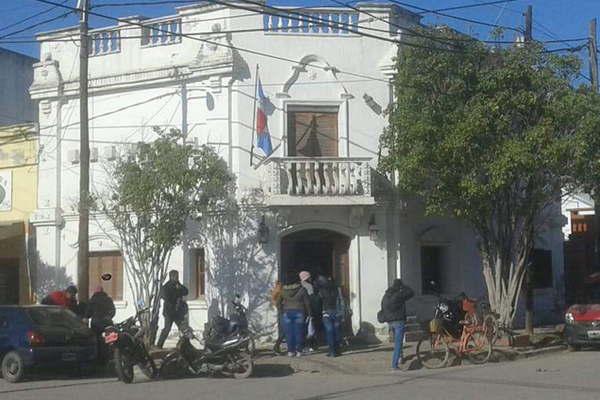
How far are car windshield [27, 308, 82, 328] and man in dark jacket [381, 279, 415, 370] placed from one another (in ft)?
18.9

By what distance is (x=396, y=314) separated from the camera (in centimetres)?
1727

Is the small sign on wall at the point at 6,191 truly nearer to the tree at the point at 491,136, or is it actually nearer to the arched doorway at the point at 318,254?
the arched doorway at the point at 318,254

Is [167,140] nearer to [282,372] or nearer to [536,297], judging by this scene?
[282,372]

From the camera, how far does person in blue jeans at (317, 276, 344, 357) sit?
62.1 ft

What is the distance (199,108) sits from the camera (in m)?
22.1

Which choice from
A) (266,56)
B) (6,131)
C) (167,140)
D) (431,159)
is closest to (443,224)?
(431,159)

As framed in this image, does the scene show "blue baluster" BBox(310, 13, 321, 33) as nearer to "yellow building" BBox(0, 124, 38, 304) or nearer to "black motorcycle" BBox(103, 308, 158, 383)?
"yellow building" BBox(0, 124, 38, 304)

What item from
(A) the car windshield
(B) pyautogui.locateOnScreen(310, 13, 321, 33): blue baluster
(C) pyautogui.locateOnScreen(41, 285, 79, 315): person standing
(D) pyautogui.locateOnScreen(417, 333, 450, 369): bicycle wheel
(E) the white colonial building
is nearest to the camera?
(A) the car windshield

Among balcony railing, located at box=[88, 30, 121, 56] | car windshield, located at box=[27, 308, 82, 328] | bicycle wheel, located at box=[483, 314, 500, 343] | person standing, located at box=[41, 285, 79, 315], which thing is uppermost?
balcony railing, located at box=[88, 30, 121, 56]

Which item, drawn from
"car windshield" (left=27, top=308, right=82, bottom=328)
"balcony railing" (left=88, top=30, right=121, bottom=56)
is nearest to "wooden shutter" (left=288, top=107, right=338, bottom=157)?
"balcony railing" (left=88, top=30, right=121, bottom=56)

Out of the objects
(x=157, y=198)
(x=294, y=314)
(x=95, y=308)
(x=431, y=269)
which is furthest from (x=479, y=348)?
(x=95, y=308)

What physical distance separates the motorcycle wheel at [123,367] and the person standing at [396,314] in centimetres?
463

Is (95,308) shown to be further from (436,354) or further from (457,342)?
(457,342)

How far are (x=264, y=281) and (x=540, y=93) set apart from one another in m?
7.36
